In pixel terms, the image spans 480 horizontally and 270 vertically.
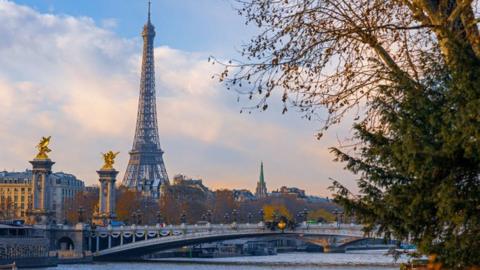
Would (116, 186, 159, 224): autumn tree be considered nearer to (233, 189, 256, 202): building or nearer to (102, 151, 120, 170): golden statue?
(102, 151, 120, 170): golden statue

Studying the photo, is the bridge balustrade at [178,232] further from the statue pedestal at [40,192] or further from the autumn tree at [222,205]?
Result: the autumn tree at [222,205]

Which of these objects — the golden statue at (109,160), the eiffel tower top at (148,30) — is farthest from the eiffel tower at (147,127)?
the golden statue at (109,160)

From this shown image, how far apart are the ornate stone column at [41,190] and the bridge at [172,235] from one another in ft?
17.2

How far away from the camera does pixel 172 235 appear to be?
59.2 metres

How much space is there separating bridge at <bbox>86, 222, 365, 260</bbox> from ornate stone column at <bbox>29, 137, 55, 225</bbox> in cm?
525

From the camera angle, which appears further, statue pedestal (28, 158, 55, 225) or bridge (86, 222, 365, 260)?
statue pedestal (28, 158, 55, 225)

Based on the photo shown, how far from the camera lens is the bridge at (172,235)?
2109 inches

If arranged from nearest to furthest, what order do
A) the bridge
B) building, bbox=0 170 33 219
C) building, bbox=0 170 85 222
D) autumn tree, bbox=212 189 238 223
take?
the bridge → autumn tree, bbox=212 189 238 223 → building, bbox=0 170 85 222 → building, bbox=0 170 33 219

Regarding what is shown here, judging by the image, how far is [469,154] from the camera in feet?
27.6

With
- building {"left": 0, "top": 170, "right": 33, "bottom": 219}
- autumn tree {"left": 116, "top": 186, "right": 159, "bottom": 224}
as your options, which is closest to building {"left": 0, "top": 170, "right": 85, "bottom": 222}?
building {"left": 0, "top": 170, "right": 33, "bottom": 219}

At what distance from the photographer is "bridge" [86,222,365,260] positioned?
53.6 metres

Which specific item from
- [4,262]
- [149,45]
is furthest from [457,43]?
[149,45]

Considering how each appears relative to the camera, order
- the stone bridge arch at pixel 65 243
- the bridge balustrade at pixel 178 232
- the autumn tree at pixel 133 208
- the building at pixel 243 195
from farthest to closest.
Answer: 1. the building at pixel 243 195
2. the autumn tree at pixel 133 208
3. the stone bridge arch at pixel 65 243
4. the bridge balustrade at pixel 178 232

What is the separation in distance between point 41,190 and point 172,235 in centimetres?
1305
